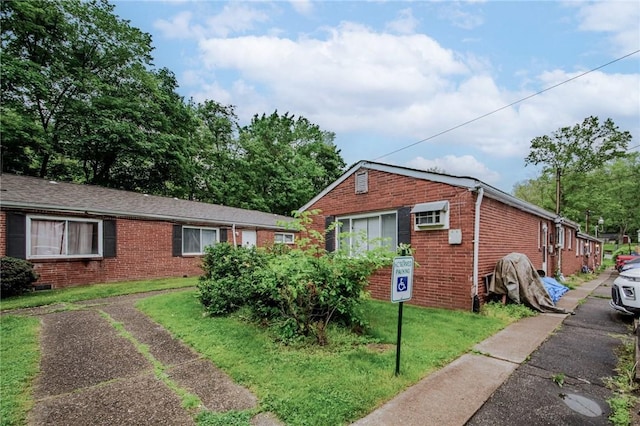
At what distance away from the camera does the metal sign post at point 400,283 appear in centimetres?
338

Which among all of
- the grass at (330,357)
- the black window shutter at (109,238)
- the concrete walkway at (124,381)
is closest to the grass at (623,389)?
the grass at (330,357)

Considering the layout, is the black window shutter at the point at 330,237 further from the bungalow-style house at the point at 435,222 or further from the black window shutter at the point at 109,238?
the black window shutter at the point at 109,238

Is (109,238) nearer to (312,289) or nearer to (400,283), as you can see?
(312,289)

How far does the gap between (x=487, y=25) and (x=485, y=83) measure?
106 inches

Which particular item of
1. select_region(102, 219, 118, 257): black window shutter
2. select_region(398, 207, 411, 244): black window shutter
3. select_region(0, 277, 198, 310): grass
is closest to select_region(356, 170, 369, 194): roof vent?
select_region(398, 207, 411, 244): black window shutter

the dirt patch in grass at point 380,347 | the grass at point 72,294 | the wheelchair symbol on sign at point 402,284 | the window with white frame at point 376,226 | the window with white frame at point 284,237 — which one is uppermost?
the window with white frame at point 376,226

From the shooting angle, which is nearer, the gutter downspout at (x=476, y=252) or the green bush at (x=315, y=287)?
the green bush at (x=315, y=287)

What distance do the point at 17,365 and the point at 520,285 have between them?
919cm

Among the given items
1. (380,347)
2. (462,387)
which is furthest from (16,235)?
(462,387)

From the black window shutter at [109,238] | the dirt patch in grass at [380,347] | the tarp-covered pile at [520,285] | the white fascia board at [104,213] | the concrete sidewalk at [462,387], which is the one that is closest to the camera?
the concrete sidewalk at [462,387]

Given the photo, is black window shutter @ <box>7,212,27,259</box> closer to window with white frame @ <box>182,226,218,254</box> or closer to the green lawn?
the green lawn

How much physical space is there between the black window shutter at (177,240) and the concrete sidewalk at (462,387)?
38.6 feet

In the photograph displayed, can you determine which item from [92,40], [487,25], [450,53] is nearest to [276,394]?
[487,25]

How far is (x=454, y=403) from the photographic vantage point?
2.95 metres
